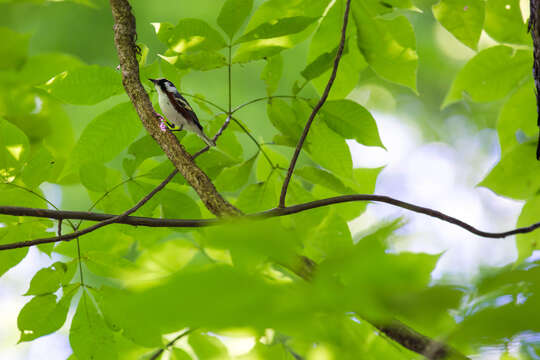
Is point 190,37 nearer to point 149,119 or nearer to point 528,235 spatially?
point 149,119

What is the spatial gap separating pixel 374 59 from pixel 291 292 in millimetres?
1161

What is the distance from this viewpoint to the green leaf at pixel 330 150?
1.32 meters

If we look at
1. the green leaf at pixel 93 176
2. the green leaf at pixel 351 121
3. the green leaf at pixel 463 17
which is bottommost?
the green leaf at pixel 351 121

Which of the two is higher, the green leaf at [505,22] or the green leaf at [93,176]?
the green leaf at [505,22]

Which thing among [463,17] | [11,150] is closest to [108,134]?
[11,150]

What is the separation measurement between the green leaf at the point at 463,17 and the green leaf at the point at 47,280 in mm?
1186

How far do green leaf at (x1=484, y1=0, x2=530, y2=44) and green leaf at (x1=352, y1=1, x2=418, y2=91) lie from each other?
0.88ft

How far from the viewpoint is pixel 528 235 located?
131 cm

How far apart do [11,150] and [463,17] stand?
1.25 m

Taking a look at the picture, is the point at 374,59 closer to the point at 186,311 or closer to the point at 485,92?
the point at 485,92

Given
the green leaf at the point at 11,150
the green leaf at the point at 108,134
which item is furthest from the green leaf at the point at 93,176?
the green leaf at the point at 11,150

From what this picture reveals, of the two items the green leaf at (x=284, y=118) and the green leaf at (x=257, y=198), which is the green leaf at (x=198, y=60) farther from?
the green leaf at (x=257, y=198)

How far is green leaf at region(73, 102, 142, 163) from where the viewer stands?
129 centimetres

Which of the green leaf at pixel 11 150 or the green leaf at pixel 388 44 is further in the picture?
the green leaf at pixel 388 44
